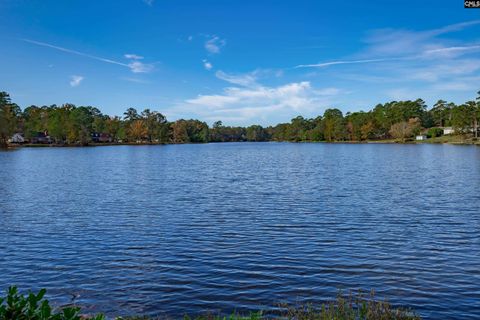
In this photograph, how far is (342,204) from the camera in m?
33.6

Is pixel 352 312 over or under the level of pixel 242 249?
over

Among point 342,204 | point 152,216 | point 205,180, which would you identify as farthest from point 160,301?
point 205,180

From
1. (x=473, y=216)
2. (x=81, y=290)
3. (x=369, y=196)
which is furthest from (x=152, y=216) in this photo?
(x=473, y=216)

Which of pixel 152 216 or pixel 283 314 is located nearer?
pixel 283 314

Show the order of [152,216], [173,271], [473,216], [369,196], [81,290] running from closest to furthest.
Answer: [81,290], [173,271], [473,216], [152,216], [369,196]

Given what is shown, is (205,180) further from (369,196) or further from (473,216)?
(473,216)

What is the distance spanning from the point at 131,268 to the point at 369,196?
26.1 m

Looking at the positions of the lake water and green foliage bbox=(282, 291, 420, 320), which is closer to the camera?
green foliage bbox=(282, 291, 420, 320)

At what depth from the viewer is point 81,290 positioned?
15.4 meters

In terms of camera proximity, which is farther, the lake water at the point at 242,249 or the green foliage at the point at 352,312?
the lake water at the point at 242,249

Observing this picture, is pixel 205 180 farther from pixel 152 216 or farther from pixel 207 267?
pixel 207 267

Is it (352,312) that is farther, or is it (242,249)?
(242,249)

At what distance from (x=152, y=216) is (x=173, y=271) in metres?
12.8

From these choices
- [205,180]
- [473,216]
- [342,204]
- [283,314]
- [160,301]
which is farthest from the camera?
[205,180]
